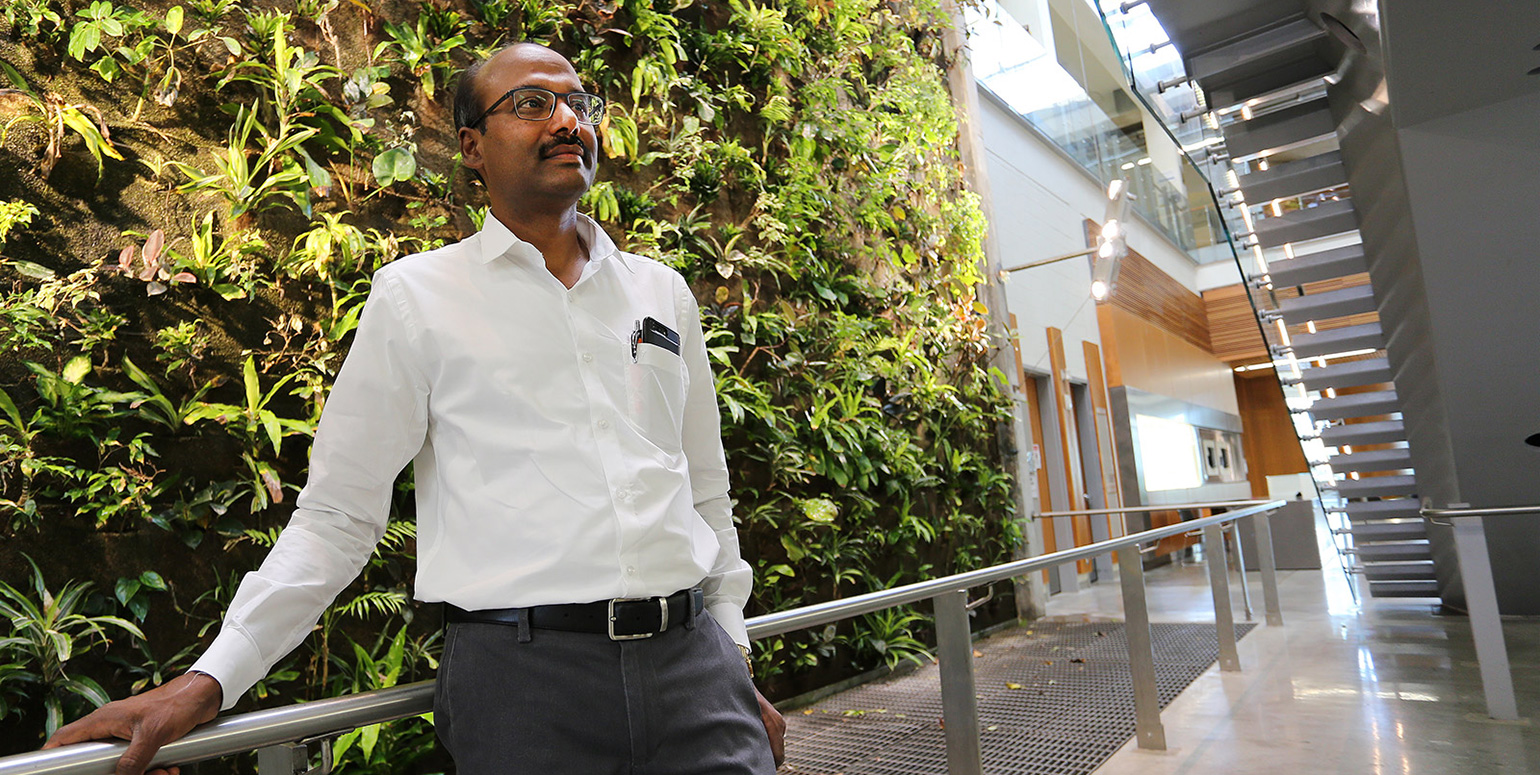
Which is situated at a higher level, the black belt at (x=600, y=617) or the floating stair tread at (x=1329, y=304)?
the floating stair tread at (x=1329, y=304)

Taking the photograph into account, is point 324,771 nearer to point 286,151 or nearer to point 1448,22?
point 286,151

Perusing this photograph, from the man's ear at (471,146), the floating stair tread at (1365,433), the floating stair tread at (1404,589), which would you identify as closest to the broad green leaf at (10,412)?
the man's ear at (471,146)

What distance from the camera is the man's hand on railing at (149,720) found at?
84 cm

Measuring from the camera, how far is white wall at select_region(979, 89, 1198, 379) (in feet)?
27.8

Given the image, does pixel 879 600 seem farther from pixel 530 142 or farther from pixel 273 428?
pixel 273 428

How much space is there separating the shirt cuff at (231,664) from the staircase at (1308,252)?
4384mm

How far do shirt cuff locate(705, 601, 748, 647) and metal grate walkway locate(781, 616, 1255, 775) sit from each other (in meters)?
2.04

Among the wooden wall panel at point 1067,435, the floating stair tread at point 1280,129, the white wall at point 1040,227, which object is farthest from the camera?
the wooden wall panel at point 1067,435

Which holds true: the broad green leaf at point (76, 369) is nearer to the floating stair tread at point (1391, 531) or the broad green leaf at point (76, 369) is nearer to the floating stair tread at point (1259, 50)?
the floating stair tread at point (1259, 50)

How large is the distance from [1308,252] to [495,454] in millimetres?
5685

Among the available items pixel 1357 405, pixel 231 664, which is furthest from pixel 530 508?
pixel 1357 405

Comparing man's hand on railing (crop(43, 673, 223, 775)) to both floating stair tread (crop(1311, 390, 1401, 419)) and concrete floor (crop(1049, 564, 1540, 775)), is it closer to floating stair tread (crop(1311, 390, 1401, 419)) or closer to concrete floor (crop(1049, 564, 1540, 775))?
concrete floor (crop(1049, 564, 1540, 775))

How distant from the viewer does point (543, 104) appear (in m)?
1.24

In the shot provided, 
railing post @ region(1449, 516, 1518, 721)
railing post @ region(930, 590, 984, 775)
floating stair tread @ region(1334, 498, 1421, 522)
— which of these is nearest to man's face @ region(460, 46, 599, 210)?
railing post @ region(930, 590, 984, 775)
